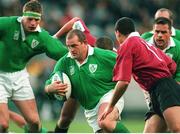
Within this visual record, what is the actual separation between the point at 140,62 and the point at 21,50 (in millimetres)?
2159

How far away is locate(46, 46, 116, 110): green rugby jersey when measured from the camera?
34.5 feet

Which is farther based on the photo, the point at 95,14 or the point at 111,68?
the point at 95,14

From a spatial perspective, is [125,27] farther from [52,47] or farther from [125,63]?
[52,47]

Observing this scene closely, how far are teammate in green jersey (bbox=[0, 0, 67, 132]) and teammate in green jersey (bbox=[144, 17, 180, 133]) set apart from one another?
Answer: 1.40 metres

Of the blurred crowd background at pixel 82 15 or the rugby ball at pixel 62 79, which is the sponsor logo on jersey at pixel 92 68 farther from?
the blurred crowd background at pixel 82 15

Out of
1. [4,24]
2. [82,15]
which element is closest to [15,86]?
[4,24]

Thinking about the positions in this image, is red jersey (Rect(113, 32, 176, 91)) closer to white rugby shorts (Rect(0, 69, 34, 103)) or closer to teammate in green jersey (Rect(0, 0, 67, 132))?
teammate in green jersey (Rect(0, 0, 67, 132))

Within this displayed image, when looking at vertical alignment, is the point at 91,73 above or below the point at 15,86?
above

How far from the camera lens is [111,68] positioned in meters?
10.5

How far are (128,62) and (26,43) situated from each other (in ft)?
6.98

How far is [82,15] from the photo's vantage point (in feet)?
64.5

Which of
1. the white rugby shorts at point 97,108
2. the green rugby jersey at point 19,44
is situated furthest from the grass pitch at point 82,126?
the white rugby shorts at point 97,108

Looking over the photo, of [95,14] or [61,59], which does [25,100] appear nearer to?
[61,59]

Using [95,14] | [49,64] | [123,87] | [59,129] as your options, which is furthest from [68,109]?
[95,14]
